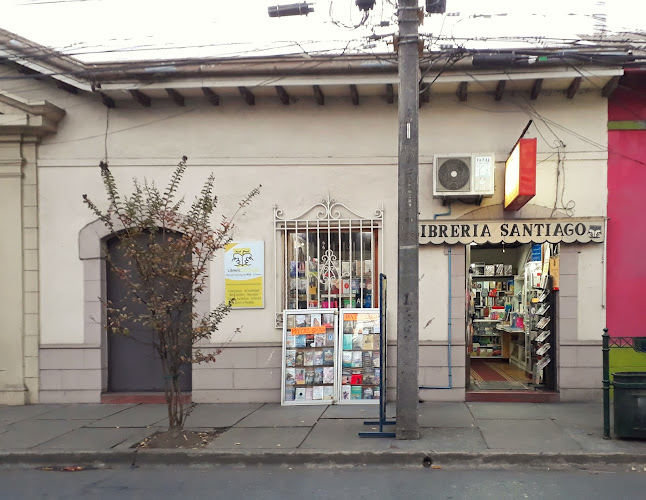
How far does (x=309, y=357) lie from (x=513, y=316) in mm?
4961

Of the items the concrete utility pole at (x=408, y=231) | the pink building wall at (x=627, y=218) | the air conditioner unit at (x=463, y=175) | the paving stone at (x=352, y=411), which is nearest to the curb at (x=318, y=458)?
the concrete utility pole at (x=408, y=231)

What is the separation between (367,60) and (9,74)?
19.7ft

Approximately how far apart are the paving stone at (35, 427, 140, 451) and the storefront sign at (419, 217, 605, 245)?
519cm

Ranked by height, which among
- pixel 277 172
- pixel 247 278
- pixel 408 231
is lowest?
pixel 247 278

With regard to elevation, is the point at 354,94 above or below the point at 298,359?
above

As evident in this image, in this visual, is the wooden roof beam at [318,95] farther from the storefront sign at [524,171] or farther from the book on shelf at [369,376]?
the book on shelf at [369,376]

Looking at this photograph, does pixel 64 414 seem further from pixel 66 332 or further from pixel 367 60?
pixel 367 60

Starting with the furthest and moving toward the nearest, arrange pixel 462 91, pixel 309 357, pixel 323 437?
1. pixel 309 357
2. pixel 462 91
3. pixel 323 437

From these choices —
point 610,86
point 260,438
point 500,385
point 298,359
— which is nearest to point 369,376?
point 298,359

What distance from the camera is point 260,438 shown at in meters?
7.54

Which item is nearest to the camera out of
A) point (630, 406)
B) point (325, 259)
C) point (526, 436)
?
point (630, 406)

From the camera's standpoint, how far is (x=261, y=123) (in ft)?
32.3

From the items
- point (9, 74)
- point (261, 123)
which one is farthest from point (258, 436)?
point (9, 74)

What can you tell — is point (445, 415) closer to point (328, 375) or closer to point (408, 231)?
point (328, 375)
